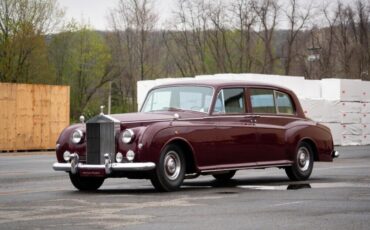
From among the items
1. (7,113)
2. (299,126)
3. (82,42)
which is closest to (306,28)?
(82,42)

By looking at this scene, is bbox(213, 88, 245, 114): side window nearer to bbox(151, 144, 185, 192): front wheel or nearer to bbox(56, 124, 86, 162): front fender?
bbox(151, 144, 185, 192): front wheel

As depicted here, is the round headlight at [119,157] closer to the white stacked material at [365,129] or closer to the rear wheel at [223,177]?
the rear wheel at [223,177]

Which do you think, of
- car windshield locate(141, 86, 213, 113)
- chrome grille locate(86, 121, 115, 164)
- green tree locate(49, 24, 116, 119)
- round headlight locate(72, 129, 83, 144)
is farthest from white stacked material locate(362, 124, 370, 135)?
green tree locate(49, 24, 116, 119)

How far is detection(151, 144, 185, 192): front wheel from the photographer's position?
37.9 ft

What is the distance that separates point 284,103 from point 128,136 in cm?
430

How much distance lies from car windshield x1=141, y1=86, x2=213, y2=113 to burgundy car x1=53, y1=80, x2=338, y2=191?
0.02 metres

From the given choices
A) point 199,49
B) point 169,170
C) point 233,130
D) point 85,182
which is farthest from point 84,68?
point 169,170

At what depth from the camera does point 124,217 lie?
27.6ft

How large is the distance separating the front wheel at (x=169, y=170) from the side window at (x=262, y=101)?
228 cm

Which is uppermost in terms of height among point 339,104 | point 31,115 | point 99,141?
point 339,104

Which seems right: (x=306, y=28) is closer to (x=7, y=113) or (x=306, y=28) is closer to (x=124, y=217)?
(x=7, y=113)

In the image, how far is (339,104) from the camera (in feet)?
130

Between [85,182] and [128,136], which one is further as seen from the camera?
[85,182]

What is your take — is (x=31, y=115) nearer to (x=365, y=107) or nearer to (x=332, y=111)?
(x=332, y=111)
